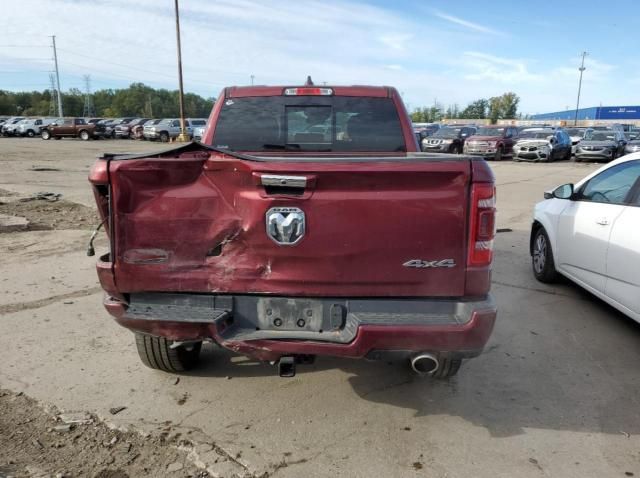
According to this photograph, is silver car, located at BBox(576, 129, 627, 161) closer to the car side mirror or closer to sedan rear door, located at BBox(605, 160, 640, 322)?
the car side mirror

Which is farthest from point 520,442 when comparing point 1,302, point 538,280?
point 1,302

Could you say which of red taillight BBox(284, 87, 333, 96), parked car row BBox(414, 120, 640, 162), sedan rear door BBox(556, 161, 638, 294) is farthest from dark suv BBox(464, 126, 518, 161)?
red taillight BBox(284, 87, 333, 96)

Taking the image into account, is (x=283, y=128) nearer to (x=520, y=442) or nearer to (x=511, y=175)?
(x=520, y=442)

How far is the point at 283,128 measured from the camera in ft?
Result: 15.2

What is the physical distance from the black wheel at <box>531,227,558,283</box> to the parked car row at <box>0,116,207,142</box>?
33.5 m

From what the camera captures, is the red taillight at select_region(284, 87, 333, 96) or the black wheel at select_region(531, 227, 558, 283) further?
the black wheel at select_region(531, 227, 558, 283)

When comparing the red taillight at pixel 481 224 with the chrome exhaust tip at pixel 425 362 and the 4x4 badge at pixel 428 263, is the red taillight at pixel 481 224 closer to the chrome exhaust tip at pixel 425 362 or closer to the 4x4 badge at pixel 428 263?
the 4x4 badge at pixel 428 263

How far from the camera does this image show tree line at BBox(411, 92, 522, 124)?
114 m

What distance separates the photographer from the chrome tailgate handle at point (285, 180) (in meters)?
2.72

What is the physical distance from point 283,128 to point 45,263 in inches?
160

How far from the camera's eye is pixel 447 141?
2772cm

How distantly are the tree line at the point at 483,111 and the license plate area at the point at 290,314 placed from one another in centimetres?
11128

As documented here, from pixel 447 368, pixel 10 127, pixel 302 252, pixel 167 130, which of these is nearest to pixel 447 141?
pixel 167 130

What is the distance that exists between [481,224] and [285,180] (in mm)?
1055
